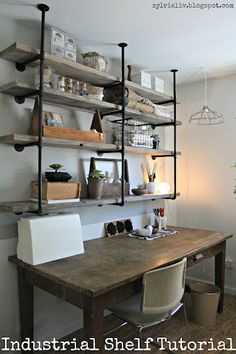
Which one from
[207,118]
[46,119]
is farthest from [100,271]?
[207,118]

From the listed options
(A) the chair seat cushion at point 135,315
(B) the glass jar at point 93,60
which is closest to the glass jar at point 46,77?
(B) the glass jar at point 93,60

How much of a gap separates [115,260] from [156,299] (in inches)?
14.1

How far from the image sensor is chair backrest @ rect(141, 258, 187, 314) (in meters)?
1.72

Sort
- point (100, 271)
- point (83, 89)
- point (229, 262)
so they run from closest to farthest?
point (100, 271) < point (83, 89) < point (229, 262)

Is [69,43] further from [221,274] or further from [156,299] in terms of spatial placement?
[221,274]

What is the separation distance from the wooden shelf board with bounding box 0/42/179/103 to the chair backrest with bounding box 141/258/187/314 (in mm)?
1483

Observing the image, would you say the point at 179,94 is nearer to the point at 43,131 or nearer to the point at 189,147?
the point at 189,147

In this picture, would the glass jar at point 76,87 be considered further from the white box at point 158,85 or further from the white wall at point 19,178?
the white box at point 158,85

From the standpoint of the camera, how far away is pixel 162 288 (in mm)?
1777

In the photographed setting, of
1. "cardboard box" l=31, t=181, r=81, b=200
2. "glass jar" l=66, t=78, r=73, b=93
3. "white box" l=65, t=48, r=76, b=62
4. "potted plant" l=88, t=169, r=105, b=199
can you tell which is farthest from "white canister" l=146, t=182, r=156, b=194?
"white box" l=65, t=48, r=76, b=62

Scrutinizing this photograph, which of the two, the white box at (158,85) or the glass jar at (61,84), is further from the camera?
the white box at (158,85)

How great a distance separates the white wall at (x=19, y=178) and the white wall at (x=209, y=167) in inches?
60.7

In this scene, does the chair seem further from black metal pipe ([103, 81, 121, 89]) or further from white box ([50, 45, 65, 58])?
white box ([50, 45, 65, 58])

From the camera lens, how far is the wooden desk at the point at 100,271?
1496 millimetres
